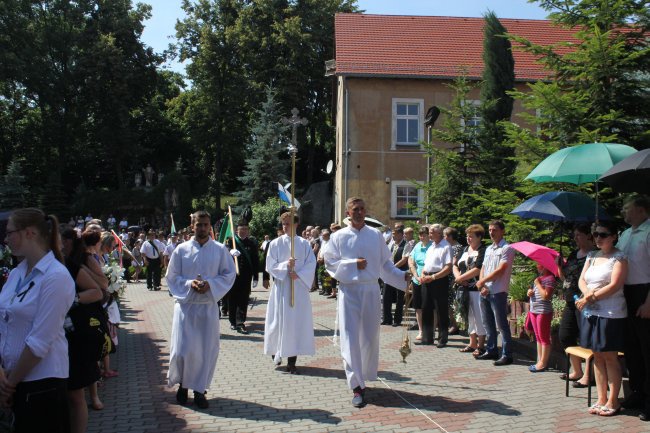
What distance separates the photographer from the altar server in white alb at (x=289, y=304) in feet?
29.2

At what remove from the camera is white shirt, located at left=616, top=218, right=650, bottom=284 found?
634 cm

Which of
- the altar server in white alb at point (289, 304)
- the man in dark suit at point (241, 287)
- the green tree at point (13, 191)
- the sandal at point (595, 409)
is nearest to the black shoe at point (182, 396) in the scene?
the altar server in white alb at point (289, 304)

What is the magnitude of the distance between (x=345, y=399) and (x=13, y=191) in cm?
3632

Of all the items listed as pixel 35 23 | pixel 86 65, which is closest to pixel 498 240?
pixel 86 65

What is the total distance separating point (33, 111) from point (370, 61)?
30.4 meters

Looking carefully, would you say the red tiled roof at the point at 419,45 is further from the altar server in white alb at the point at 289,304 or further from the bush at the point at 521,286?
the altar server in white alb at the point at 289,304

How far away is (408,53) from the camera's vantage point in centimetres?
2870

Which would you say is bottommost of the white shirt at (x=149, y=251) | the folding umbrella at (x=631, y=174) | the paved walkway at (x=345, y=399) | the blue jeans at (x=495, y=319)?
the paved walkway at (x=345, y=399)

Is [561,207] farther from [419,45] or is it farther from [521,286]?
[419,45]

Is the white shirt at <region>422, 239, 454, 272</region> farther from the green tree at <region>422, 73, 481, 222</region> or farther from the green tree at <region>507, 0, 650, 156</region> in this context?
the green tree at <region>422, 73, 481, 222</region>

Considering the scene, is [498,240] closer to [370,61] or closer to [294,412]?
[294,412]

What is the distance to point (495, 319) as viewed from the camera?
9.28 m

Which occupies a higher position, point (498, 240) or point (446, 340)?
point (498, 240)

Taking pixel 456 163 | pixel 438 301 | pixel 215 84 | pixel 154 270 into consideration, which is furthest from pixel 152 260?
pixel 215 84
